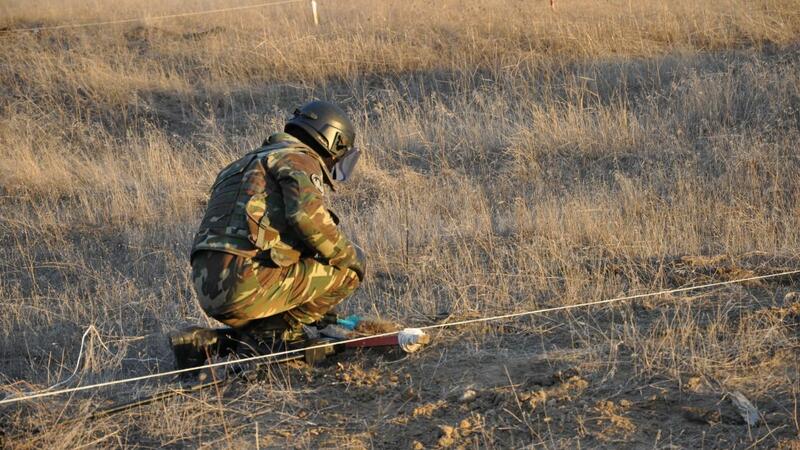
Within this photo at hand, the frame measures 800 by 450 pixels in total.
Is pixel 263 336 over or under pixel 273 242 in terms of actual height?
under

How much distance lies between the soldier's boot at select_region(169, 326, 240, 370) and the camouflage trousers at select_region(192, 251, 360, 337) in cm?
18

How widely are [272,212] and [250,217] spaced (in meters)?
0.13

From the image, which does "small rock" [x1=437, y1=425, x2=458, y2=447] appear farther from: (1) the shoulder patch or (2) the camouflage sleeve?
(1) the shoulder patch

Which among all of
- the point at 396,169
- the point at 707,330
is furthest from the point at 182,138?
the point at 707,330

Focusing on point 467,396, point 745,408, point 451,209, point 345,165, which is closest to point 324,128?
point 345,165

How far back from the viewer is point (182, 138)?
1111cm

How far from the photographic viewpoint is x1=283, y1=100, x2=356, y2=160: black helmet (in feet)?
16.9

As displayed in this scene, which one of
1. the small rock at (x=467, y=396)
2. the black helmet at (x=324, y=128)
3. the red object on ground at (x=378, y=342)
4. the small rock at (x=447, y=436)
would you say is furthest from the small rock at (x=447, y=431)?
the black helmet at (x=324, y=128)

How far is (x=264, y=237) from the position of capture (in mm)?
4887

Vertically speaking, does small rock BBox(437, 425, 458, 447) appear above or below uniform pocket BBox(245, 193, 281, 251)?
below

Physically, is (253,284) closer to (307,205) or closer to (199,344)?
(307,205)

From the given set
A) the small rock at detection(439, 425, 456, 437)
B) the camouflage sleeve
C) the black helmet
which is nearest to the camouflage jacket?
the camouflage sleeve

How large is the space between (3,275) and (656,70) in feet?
25.1

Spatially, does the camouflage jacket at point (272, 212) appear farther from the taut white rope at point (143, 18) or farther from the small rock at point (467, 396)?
the taut white rope at point (143, 18)
